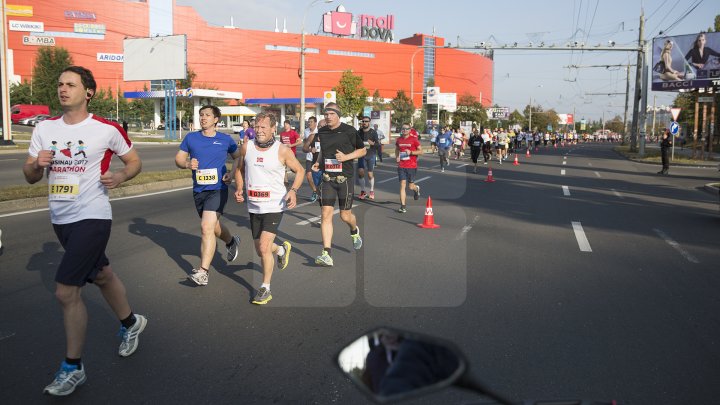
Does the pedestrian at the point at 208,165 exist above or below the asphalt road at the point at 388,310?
above

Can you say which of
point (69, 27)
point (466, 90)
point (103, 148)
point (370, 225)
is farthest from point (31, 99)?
point (466, 90)

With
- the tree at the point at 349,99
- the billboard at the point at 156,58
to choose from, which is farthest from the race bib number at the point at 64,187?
the tree at the point at 349,99

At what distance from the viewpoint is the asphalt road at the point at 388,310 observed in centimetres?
383

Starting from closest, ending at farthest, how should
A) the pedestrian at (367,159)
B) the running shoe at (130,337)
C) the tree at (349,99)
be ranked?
1. the running shoe at (130,337)
2. the pedestrian at (367,159)
3. the tree at (349,99)

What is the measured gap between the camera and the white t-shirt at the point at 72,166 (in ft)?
12.5

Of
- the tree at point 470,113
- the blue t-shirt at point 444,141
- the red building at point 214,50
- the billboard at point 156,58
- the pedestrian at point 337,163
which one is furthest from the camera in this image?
the tree at point 470,113

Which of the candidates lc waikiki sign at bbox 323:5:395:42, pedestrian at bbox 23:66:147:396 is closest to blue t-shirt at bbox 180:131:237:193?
pedestrian at bbox 23:66:147:396

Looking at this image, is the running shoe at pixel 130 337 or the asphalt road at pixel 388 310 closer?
the asphalt road at pixel 388 310

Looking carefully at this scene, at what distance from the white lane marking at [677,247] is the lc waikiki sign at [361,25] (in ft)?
354

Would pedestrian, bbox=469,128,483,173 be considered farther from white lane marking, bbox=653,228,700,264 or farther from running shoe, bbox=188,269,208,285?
running shoe, bbox=188,269,208,285

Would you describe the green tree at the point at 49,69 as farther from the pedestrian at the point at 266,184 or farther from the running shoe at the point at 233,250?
the pedestrian at the point at 266,184

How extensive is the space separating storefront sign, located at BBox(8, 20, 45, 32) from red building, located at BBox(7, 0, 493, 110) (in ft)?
0.43

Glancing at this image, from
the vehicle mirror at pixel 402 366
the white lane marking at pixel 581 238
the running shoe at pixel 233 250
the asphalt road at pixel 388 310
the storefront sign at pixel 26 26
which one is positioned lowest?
the asphalt road at pixel 388 310

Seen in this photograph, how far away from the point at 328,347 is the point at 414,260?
3271 millimetres
